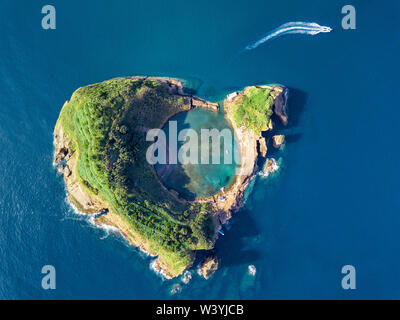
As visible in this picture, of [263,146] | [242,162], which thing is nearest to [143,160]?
[242,162]

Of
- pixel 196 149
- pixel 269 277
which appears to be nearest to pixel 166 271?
pixel 269 277

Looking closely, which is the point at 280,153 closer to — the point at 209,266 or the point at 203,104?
the point at 203,104

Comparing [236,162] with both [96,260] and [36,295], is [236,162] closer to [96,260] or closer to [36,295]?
[96,260]

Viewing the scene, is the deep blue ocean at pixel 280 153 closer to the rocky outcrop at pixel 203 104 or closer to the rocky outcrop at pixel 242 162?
the rocky outcrop at pixel 203 104

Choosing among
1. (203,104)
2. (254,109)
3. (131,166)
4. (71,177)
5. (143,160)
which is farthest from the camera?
(203,104)

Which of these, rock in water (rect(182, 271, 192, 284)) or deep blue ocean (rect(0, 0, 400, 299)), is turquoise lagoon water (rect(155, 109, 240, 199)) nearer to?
deep blue ocean (rect(0, 0, 400, 299))

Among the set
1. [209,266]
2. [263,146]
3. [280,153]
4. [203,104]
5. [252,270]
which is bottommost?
[252,270]
